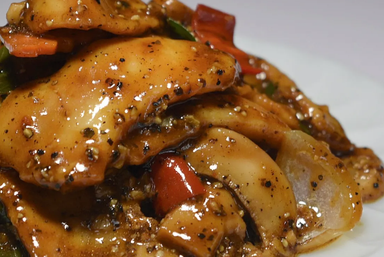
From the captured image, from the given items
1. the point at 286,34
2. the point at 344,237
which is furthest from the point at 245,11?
the point at 344,237

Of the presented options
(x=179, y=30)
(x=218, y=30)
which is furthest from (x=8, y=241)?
(x=218, y=30)

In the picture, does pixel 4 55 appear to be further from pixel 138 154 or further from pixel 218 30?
pixel 218 30

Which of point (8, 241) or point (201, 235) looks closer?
point (201, 235)

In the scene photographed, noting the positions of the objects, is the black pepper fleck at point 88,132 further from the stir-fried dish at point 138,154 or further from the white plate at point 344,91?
the white plate at point 344,91

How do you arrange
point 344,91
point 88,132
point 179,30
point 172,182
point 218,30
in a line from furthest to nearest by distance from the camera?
point 344,91 < point 218,30 < point 179,30 < point 172,182 < point 88,132

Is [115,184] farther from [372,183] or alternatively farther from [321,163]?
[372,183]

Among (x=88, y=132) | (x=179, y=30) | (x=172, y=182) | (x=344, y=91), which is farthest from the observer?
(x=344, y=91)

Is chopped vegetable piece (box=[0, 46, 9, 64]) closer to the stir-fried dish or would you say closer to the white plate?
the stir-fried dish

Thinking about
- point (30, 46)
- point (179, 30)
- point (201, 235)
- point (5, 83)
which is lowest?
point (201, 235)
